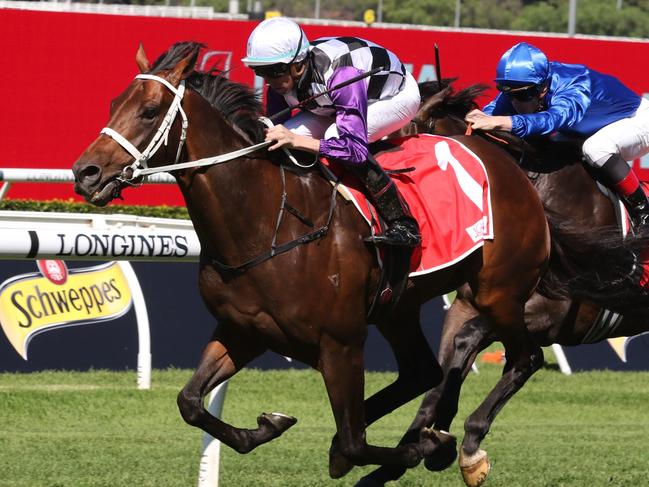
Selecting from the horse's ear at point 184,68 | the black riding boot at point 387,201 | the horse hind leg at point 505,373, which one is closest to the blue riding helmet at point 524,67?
the horse hind leg at point 505,373

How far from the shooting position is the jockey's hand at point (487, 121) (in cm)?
537

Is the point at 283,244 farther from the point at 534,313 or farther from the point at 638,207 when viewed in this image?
the point at 638,207

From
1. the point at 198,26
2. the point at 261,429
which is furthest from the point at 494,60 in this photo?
the point at 261,429

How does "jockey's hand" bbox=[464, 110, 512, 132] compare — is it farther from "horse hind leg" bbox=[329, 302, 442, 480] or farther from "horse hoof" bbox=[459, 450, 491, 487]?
"horse hoof" bbox=[459, 450, 491, 487]

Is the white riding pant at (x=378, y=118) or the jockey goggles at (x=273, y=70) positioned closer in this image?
the jockey goggles at (x=273, y=70)

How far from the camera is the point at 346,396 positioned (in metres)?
4.44

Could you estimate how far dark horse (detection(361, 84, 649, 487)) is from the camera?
5363 millimetres

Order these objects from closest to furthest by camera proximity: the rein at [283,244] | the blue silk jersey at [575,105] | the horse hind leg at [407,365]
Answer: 1. the rein at [283,244]
2. the horse hind leg at [407,365]
3. the blue silk jersey at [575,105]

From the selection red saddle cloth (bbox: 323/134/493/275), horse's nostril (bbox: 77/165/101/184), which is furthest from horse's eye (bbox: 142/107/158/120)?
red saddle cloth (bbox: 323/134/493/275)

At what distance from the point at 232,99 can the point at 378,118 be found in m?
0.64

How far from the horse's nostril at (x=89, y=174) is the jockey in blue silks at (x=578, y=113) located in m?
2.05

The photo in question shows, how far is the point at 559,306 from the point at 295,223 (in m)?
1.84

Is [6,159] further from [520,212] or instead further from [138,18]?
[520,212]

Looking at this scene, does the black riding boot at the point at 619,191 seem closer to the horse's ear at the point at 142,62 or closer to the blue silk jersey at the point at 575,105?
the blue silk jersey at the point at 575,105
